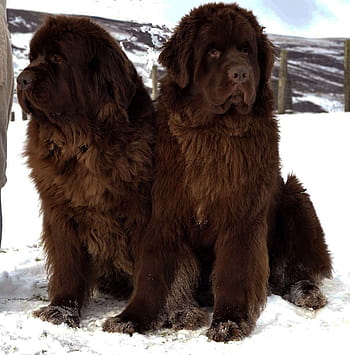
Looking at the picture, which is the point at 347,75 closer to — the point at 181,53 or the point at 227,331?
the point at 181,53

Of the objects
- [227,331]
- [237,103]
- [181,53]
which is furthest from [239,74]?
[227,331]

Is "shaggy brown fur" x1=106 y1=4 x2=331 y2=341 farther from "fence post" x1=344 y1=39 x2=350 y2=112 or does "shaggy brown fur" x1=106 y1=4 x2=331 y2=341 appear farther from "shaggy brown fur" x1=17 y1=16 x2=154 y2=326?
"fence post" x1=344 y1=39 x2=350 y2=112

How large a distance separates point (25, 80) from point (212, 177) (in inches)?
45.3

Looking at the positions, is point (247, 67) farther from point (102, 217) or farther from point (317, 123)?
point (317, 123)

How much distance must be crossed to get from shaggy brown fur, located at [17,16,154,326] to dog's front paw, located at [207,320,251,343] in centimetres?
65

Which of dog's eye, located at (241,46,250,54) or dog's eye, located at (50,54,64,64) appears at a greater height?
dog's eye, located at (241,46,250,54)

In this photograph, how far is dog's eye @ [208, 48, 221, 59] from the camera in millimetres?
3301

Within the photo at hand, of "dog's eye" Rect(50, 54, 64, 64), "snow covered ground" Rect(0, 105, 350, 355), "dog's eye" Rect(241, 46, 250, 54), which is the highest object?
"dog's eye" Rect(241, 46, 250, 54)

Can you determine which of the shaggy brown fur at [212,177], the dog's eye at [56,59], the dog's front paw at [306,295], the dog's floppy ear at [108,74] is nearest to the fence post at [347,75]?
the dog's front paw at [306,295]

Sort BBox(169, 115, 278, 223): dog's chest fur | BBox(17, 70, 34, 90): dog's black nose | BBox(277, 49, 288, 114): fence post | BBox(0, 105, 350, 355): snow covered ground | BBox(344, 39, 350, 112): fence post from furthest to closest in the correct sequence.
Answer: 1. BBox(277, 49, 288, 114): fence post
2. BBox(344, 39, 350, 112): fence post
3. BBox(169, 115, 278, 223): dog's chest fur
4. BBox(17, 70, 34, 90): dog's black nose
5. BBox(0, 105, 350, 355): snow covered ground

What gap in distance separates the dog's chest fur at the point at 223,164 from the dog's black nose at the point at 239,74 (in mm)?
285

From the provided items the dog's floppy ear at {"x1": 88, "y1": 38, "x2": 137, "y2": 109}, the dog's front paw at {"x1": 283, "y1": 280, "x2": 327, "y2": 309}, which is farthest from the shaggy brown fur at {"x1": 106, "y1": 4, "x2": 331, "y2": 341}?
the dog's front paw at {"x1": 283, "y1": 280, "x2": 327, "y2": 309}

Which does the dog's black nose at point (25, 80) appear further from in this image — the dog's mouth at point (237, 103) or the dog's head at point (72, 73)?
the dog's mouth at point (237, 103)

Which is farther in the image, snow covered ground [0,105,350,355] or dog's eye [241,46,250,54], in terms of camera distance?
dog's eye [241,46,250,54]
